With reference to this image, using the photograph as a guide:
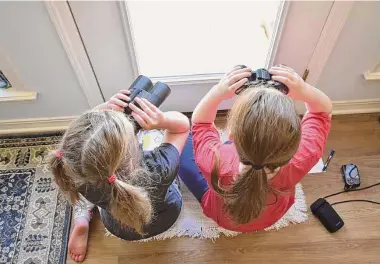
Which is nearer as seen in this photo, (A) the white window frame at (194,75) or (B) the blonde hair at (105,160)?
(B) the blonde hair at (105,160)

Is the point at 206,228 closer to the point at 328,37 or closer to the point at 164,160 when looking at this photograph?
the point at 164,160

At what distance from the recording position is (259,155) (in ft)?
2.33

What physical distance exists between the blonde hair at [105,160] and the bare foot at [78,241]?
0.43 metres

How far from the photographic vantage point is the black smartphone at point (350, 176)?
1287mm

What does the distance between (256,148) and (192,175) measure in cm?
44

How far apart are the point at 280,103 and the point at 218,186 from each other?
0.26m

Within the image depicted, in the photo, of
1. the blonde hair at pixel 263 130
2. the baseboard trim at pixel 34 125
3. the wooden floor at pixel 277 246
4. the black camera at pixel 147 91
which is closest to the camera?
the blonde hair at pixel 263 130

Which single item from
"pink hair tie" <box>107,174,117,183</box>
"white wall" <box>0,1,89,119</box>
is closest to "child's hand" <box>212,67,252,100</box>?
"pink hair tie" <box>107,174,117,183</box>

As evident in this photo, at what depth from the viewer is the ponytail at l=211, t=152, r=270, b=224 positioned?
2.53 ft

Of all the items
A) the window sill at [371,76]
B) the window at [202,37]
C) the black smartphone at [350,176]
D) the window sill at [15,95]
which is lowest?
the black smartphone at [350,176]

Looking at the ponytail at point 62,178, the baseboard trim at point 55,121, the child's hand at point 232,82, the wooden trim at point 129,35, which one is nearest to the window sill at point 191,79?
the wooden trim at point 129,35

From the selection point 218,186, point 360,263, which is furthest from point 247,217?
point 360,263

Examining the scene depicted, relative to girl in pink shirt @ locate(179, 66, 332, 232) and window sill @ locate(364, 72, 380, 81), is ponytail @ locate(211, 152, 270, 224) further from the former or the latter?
window sill @ locate(364, 72, 380, 81)

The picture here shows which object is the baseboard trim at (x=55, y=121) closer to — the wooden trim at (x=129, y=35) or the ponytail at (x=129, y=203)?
the wooden trim at (x=129, y=35)
